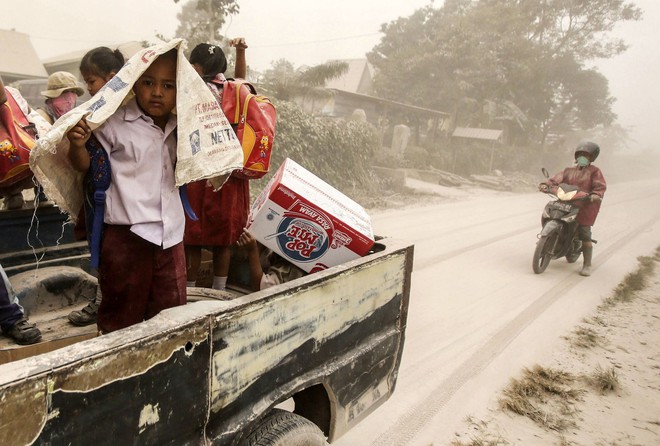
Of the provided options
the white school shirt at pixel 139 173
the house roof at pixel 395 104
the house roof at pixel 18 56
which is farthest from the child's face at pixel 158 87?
the house roof at pixel 18 56

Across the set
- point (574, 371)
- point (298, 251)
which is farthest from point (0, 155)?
point (574, 371)

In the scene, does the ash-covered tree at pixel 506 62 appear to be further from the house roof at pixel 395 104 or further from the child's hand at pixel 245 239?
the child's hand at pixel 245 239

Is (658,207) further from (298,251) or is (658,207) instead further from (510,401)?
(298,251)

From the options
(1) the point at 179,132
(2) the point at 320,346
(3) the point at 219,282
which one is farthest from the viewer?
(3) the point at 219,282

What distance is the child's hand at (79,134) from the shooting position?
148 cm

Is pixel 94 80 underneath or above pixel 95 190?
above

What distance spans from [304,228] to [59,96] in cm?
225

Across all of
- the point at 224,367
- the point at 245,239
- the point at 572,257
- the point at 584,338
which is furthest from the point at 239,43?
the point at 572,257

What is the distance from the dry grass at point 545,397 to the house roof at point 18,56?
74.3 feet

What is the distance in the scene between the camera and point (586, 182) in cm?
639

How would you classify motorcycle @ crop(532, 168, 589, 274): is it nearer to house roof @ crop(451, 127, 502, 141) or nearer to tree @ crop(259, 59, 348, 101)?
tree @ crop(259, 59, 348, 101)

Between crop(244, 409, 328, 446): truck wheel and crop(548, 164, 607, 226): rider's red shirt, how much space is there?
19.2 feet

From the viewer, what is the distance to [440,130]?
26.3 meters

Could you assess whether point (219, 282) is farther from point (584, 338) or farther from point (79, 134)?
point (584, 338)
